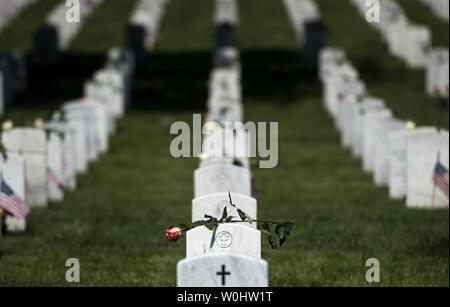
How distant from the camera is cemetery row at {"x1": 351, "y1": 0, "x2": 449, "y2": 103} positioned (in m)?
27.0

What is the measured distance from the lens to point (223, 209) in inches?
419

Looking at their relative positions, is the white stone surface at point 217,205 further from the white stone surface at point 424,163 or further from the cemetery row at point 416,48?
the cemetery row at point 416,48

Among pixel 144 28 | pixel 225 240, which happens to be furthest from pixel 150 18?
pixel 225 240

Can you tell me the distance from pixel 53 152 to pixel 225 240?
792 centimetres

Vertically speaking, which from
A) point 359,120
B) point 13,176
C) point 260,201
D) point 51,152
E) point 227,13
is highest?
point 227,13

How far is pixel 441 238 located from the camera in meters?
13.3

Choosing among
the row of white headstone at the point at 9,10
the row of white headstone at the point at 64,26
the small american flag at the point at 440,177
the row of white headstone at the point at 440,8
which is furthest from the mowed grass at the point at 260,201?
the row of white headstone at the point at 9,10

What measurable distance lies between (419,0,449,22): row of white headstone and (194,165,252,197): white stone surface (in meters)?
25.3

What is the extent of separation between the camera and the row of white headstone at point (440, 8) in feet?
124

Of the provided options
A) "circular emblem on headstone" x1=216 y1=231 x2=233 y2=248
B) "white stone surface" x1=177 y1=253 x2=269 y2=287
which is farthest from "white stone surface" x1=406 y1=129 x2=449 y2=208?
"white stone surface" x1=177 y1=253 x2=269 y2=287

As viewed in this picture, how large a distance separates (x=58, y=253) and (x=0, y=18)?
28826 millimetres

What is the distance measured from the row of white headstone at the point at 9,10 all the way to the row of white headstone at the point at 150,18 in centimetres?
470

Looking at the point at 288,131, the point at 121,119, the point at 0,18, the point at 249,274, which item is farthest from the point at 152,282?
the point at 0,18

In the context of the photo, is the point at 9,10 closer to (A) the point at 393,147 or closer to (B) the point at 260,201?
(B) the point at 260,201
